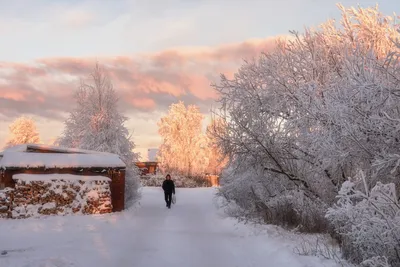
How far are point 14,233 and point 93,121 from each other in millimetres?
14164

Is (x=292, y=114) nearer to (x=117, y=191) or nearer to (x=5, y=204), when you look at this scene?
(x=117, y=191)

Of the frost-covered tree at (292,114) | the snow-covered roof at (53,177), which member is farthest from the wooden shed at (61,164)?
the frost-covered tree at (292,114)

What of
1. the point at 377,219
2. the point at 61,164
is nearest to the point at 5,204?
the point at 61,164

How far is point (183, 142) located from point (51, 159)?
1400 inches

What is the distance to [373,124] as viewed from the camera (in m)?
6.92

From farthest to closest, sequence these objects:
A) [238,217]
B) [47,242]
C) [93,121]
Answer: [93,121] → [238,217] → [47,242]

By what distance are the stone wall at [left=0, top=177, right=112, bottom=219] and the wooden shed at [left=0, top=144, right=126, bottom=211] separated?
1.78 ft

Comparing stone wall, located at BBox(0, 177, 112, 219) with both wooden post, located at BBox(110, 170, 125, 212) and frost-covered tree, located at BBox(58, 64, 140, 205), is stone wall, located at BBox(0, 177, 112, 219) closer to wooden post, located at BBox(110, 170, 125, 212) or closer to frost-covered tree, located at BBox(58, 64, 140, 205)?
wooden post, located at BBox(110, 170, 125, 212)

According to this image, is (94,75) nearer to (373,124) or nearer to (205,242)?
(205,242)

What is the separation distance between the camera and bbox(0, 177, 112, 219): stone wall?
1535cm

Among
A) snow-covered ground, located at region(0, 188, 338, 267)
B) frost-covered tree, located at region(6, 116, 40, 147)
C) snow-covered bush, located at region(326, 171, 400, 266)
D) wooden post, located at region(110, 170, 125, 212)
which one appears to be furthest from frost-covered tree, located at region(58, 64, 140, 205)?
frost-covered tree, located at region(6, 116, 40, 147)

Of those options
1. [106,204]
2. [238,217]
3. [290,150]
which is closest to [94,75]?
[106,204]

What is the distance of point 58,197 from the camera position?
16016 mm

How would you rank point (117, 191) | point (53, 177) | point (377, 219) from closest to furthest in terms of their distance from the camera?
1. point (377, 219)
2. point (53, 177)
3. point (117, 191)
